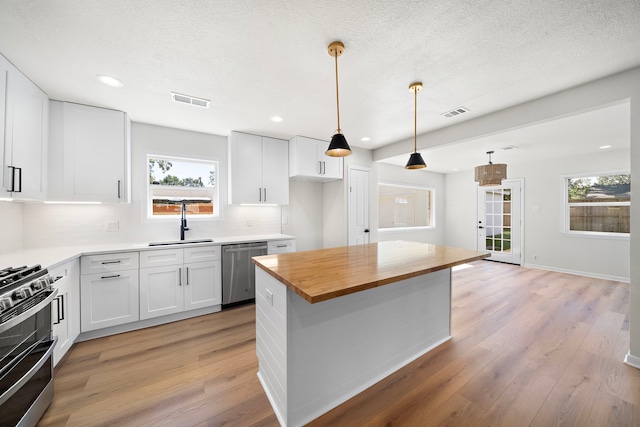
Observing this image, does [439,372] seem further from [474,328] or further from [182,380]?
[182,380]

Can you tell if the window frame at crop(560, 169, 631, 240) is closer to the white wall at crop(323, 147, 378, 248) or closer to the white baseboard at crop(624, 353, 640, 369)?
the white baseboard at crop(624, 353, 640, 369)

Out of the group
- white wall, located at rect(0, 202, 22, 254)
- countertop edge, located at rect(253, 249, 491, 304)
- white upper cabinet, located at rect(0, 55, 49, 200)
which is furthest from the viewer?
white wall, located at rect(0, 202, 22, 254)

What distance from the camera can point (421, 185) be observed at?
6.64 m

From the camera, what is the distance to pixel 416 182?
257 inches

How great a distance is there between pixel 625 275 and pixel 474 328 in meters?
4.19

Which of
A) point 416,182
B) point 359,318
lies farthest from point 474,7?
point 416,182

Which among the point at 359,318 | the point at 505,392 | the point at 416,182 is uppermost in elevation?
the point at 416,182

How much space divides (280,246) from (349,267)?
204 cm

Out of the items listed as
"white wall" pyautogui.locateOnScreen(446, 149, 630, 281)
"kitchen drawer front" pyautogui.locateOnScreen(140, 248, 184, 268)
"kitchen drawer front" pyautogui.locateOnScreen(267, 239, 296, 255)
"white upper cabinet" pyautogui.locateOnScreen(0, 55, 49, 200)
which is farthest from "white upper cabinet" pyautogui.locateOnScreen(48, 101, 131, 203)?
"white wall" pyautogui.locateOnScreen(446, 149, 630, 281)

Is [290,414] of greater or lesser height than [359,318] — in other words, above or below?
below

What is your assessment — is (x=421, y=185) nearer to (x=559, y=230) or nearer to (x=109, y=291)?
(x=559, y=230)

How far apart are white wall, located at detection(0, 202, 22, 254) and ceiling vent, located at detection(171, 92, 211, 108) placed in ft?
6.18

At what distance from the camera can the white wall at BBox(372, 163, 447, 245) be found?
5.90 m

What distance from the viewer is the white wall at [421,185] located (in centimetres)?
590
